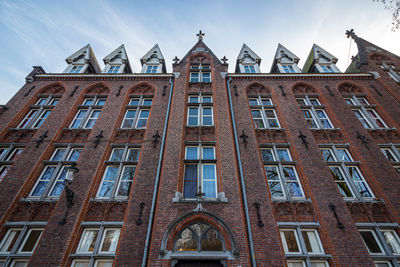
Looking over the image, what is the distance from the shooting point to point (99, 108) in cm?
A: 1327

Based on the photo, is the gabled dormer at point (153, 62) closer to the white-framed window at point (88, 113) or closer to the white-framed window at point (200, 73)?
the white-framed window at point (200, 73)

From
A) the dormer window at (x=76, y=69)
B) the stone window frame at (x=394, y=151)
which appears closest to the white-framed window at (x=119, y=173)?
the dormer window at (x=76, y=69)

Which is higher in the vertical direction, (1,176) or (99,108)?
(99,108)

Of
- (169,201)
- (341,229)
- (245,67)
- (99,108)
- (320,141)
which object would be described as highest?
(245,67)

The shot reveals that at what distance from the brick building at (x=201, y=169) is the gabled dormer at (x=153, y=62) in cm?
247

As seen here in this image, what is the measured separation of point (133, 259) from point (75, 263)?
250cm

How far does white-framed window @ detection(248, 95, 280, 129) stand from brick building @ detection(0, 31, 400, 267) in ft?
0.41

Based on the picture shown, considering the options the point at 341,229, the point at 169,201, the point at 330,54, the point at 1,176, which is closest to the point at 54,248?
the point at 169,201

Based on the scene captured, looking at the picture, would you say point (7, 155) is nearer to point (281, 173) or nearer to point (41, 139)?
point (41, 139)

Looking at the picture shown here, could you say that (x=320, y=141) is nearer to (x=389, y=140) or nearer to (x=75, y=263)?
(x=389, y=140)

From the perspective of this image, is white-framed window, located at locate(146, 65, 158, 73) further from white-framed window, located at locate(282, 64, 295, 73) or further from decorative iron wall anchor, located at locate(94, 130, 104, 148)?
white-framed window, located at locate(282, 64, 295, 73)

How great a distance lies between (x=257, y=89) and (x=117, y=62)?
509 inches

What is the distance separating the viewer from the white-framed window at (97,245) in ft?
24.1

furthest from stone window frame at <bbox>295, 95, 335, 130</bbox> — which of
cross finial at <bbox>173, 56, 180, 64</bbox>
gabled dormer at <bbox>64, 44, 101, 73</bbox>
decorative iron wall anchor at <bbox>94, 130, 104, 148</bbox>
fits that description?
gabled dormer at <bbox>64, 44, 101, 73</bbox>
